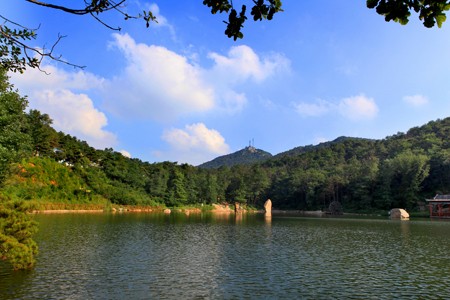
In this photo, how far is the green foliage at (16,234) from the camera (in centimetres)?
1515

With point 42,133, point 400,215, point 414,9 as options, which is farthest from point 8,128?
point 400,215

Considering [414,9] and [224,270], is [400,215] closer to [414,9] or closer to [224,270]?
[224,270]

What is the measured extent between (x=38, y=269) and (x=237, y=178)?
109894mm

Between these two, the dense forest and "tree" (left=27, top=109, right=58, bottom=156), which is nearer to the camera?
the dense forest

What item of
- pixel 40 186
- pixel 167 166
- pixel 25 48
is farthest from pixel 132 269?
pixel 167 166

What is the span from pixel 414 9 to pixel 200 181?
102 m

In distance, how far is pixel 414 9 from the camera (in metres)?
4.44

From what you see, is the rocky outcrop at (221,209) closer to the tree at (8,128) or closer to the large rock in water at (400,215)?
the large rock in water at (400,215)

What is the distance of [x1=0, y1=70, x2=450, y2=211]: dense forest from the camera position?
68312mm

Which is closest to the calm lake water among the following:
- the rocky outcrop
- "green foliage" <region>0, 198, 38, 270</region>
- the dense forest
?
"green foliage" <region>0, 198, 38, 270</region>

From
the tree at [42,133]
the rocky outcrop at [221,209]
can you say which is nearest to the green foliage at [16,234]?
the tree at [42,133]

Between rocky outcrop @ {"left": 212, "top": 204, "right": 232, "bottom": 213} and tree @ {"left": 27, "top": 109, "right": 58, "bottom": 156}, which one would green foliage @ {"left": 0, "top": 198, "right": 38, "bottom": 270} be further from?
rocky outcrop @ {"left": 212, "top": 204, "right": 232, "bottom": 213}

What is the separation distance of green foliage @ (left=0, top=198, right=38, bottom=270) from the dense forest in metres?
14.5

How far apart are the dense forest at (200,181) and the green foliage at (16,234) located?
1451 cm
